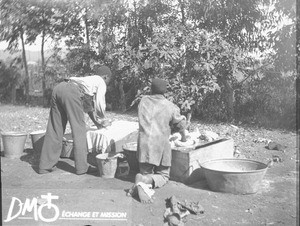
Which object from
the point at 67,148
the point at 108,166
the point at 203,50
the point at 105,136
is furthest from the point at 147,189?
the point at 203,50

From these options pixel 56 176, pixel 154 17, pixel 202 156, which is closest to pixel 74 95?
pixel 56 176

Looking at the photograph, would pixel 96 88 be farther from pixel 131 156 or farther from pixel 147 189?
pixel 147 189

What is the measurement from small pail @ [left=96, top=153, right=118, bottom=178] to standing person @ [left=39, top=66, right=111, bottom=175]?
1.28 ft

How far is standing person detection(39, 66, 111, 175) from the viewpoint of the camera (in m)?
6.07

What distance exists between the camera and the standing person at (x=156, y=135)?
17.2ft

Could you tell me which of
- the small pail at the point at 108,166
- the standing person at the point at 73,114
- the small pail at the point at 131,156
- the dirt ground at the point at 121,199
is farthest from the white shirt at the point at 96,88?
the dirt ground at the point at 121,199

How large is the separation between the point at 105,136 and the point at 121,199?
1.75m

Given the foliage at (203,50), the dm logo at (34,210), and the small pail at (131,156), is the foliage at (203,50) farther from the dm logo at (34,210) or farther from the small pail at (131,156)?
the dm logo at (34,210)

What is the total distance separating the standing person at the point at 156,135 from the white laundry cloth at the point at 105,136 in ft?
3.97

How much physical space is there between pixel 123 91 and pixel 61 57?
11.3ft

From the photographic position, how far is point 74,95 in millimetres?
6121

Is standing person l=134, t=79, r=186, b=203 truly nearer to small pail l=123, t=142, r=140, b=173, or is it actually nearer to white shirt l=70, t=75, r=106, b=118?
small pail l=123, t=142, r=140, b=173

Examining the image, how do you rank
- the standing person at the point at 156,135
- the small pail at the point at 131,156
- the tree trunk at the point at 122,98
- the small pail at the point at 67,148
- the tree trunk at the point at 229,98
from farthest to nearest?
the tree trunk at the point at 122,98
the tree trunk at the point at 229,98
the small pail at the point at 67,148
the small pail at the point at 131,156
the standing person at the point at 156,135

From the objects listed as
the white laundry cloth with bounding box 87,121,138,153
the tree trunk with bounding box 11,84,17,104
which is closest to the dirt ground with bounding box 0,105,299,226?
the white laundry cloth with bounding box 87,121,138,153
